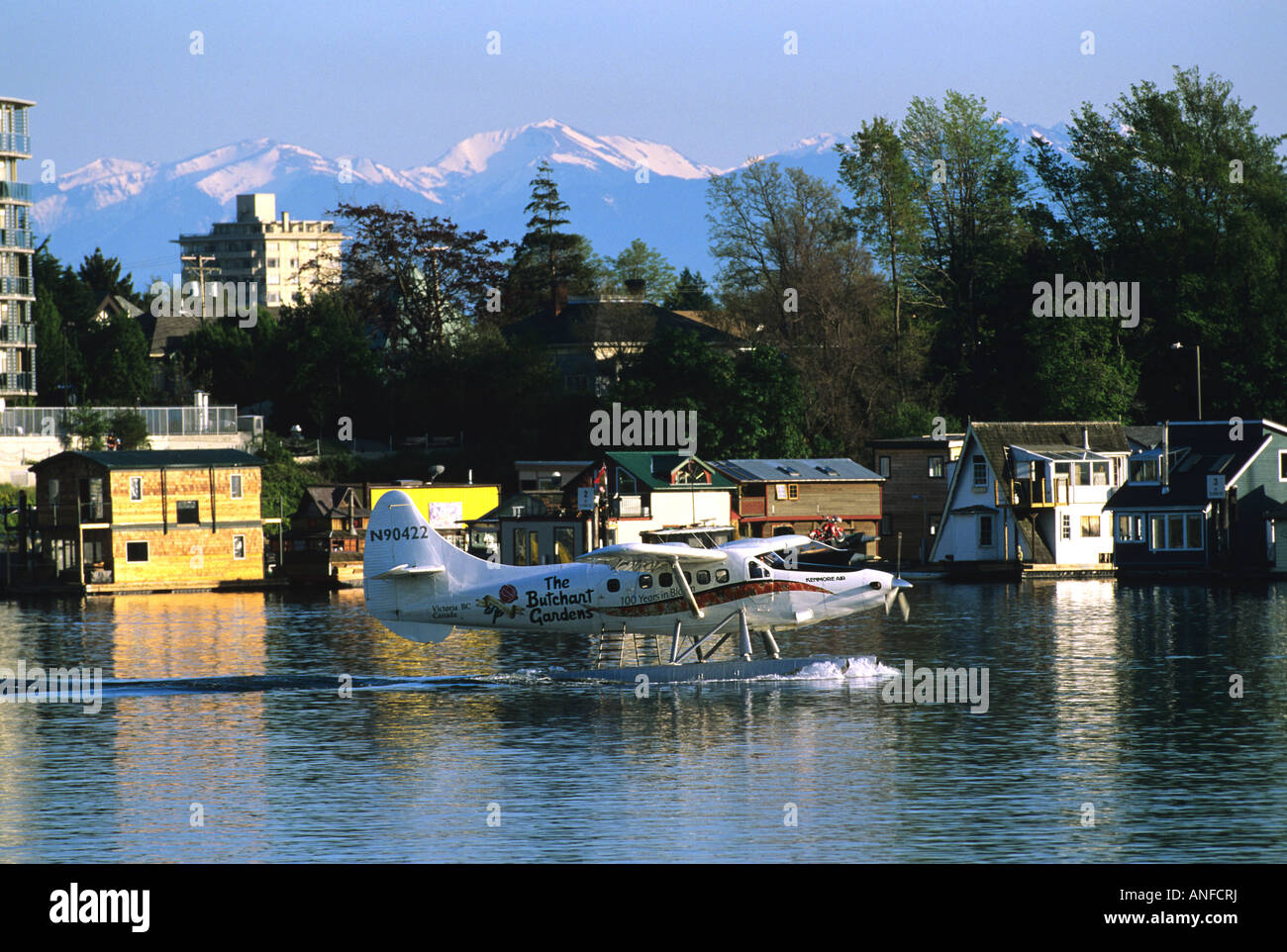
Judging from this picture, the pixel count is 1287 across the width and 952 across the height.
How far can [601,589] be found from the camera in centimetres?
3422

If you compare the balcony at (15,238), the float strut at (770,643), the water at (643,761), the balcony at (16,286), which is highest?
the balcony at (15,238)

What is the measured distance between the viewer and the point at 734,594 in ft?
111

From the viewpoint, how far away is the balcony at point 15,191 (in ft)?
330

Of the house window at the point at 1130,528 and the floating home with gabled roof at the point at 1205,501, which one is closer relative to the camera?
the floating home with gabled roof at the point at 1205,501

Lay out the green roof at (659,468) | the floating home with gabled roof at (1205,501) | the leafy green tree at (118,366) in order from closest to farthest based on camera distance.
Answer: the floating home with gabled roof at (1205,501) → the green roof at (659,468) → the leafy green tree at (118,366)

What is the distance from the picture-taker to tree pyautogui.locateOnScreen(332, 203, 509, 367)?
112 meters

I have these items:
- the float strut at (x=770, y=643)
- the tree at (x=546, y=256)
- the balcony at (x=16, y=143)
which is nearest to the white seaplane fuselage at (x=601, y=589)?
the float strut at (x=770, y=643)

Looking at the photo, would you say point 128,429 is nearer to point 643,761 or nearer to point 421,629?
point 421,629

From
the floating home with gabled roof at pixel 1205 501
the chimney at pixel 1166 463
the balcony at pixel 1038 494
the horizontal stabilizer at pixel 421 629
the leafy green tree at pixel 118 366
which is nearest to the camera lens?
the horizontal stabilizer at pixel 421 629

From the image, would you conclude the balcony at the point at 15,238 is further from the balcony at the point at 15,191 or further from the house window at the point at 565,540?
the house window at the point at 565,540

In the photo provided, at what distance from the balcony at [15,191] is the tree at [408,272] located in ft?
68.2

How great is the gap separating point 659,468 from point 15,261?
4576 centimetres

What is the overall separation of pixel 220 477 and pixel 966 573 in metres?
37.6
